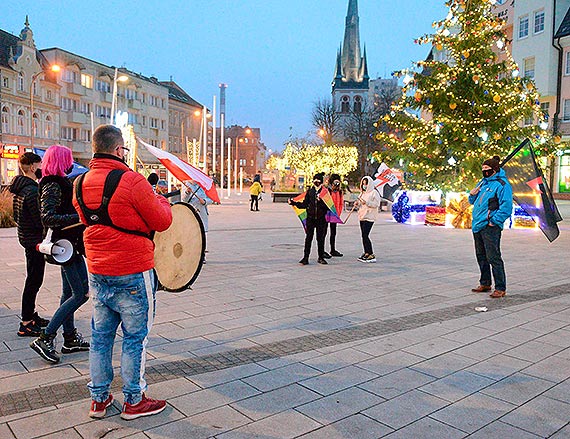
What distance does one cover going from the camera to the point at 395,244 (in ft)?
48.3

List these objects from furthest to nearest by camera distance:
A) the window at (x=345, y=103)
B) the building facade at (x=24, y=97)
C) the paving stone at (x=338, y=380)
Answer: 1. the window at (x=345, y=103)
2. the building facade at (x=24, y=97)
3. the paving stone at (x=338, y=380)

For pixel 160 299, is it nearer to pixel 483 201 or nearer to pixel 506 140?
pixel 483 201

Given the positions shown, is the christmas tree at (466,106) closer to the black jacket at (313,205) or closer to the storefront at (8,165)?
the black jacket at (313,205)

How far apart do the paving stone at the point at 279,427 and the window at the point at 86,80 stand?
64.6 meters

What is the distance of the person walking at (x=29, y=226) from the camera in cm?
552

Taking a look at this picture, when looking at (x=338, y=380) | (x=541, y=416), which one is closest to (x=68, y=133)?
(x=338, y=380)

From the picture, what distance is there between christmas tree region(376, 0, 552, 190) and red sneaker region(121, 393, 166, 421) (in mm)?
18268

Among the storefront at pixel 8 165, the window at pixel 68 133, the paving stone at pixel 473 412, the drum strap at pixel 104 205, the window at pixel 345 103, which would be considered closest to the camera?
the drum strap at pixel 104 205

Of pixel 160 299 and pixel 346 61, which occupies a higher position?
pixel 346 61

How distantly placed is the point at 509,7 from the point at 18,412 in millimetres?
50242

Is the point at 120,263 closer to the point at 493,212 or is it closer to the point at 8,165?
the point at 493,212

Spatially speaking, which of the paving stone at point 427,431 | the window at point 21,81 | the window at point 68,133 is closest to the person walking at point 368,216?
the paving stone at point 427,431

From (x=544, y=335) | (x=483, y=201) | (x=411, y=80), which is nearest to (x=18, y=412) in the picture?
(x=544, y=335)

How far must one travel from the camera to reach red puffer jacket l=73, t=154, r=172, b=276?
359cm
